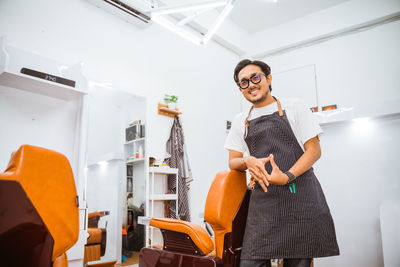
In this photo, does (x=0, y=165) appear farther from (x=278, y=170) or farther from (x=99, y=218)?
(x=278, y=170)

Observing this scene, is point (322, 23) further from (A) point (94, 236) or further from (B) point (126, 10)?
(A) point (94, 236)

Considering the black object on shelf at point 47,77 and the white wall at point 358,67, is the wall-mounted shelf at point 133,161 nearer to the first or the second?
the black object on shelf at point 47,77

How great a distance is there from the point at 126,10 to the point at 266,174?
2994mm

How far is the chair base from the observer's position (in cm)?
144

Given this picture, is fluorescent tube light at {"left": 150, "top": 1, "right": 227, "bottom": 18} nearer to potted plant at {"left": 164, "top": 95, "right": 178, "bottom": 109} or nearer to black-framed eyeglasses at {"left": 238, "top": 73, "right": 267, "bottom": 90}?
potted plant at {"left": 164, "top": 95, "right": 178, "bottom": 109}

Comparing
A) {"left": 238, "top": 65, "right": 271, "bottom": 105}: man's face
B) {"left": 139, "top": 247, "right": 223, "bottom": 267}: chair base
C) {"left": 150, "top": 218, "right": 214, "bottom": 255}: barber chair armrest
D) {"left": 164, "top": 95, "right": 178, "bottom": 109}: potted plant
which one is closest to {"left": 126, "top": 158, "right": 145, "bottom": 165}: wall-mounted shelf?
{"left": 164, "top": 95, "right": 178, "bottom": 109}: potted plant

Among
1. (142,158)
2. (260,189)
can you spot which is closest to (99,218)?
(142,158)

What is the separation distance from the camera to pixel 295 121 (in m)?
1.43

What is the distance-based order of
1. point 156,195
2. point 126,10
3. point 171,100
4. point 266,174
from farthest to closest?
point 171,100 → point 156,195 → point 126,10 → point 266,174

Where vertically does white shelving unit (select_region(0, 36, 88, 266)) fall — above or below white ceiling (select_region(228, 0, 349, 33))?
below

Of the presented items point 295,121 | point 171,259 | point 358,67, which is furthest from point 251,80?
point 358,67

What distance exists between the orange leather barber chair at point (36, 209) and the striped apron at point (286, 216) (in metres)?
0.74

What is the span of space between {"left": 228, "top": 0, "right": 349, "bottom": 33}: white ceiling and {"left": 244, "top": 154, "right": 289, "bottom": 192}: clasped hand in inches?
Answer: 155

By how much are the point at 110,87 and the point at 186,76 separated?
54.5 inches
